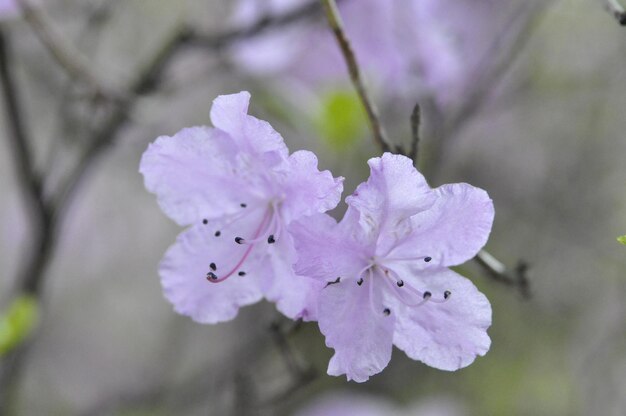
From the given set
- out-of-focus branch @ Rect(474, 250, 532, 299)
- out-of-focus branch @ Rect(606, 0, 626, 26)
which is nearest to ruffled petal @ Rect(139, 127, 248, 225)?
out-of-focus branch @ Rect(474, 250, 532, 299)

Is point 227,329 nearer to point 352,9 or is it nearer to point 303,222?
point 352,9

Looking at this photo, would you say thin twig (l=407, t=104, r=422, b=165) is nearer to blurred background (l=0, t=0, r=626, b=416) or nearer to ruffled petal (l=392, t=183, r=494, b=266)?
ruffled petal (l=392, t=183, r=494, b=266)

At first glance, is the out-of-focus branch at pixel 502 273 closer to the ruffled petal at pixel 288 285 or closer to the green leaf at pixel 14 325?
the ruffled petal at pixel 288 285

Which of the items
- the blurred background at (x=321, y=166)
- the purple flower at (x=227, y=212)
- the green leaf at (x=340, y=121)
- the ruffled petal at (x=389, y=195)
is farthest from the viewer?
the green leaf at (x=340, y=121)

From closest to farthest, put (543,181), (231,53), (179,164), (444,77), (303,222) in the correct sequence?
(303,222) → (179,164) → (231,53) → (444,77) → (543,181)

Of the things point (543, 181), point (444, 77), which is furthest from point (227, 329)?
point (444, 77)

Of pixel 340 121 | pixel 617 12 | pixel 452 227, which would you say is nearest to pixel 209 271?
pixel 452 227

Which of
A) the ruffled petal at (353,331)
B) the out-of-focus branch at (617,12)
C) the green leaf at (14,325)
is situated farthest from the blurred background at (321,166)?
the out-of-focus branch at (617,12)
